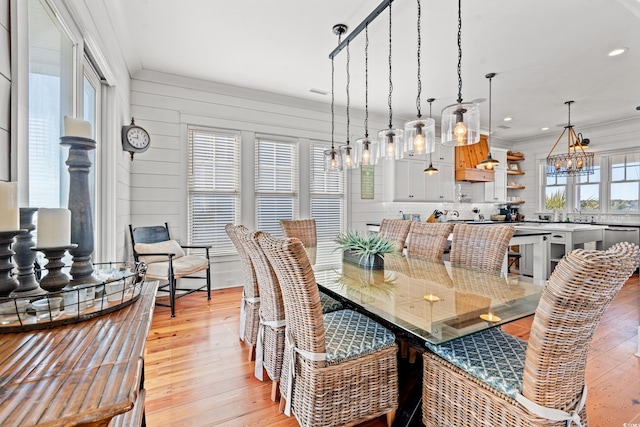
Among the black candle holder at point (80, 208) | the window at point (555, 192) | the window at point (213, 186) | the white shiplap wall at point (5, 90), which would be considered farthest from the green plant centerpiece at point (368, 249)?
the window at point (555, 192)

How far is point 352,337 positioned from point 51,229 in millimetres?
1393

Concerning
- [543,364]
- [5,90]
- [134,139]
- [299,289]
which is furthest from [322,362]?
[134,139]

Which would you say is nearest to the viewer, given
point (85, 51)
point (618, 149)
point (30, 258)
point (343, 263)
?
point (30, 258)

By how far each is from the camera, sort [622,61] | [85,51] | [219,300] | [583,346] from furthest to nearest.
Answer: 1. [219,300]
2. [622,61]
3. [85,51]
4. [583,346]

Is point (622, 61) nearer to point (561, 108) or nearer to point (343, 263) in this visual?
point (561, 108)

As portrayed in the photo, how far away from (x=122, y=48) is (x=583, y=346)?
4.25m

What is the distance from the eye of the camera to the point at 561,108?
17.1 feet

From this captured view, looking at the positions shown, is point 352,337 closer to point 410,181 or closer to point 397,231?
point 397,231

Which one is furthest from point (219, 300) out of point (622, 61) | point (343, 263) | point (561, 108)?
point (561, 108)

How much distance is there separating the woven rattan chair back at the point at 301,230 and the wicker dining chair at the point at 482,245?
1.71 meters

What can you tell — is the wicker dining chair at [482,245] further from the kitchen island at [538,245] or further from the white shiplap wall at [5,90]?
the white shiplap wall at [5,90]

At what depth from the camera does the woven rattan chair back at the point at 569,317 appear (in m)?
0.96

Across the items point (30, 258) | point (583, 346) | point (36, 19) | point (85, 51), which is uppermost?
point (85, 51)

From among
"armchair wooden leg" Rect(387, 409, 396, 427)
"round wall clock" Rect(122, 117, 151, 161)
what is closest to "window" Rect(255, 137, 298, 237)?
"round wall clock" Rect(122, 117, 151, 161)
